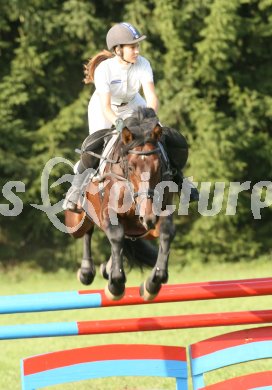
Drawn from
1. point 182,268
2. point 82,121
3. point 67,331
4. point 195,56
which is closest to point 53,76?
point 82,121

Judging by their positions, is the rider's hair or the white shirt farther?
the rider's hair

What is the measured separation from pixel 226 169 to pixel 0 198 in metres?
4.92

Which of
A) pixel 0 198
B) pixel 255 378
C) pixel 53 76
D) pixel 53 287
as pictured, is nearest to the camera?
pixel 255 378

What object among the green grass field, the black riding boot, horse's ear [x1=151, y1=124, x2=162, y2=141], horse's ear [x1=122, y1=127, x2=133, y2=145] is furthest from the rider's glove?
the green grass field

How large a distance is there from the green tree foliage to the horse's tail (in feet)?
41.9

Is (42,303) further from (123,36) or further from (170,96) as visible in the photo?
(170,96)

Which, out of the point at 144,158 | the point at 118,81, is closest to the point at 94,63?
the point at 118,81

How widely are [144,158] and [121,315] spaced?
7.99 m

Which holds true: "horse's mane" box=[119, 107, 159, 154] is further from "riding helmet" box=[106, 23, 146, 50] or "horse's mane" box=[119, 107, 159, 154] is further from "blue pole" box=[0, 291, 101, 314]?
"blue pole" box=[0, 291, 101, 314]

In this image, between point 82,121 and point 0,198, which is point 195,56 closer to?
point 82,121

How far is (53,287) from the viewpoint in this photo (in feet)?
61.5

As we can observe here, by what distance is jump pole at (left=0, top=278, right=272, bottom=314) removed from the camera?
606 centimetres

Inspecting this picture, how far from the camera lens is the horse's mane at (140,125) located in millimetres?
6918

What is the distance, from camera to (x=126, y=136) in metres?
6.97
